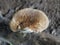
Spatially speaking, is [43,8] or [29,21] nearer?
[29,21]

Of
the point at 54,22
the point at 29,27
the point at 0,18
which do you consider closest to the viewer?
the point at 29,27

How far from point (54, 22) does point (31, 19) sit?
0.92 ft

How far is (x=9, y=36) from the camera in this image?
755 mm

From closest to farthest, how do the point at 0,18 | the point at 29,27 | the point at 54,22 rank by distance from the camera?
the point at 29,27, the point at 0,18, the point at 54,22

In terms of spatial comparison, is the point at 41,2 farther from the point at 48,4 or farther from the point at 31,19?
the point at 31,19

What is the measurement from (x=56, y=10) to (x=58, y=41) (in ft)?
1.11

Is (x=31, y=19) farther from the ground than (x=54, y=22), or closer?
farther from the ground

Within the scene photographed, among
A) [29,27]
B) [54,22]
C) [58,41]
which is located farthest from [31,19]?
[54,22]

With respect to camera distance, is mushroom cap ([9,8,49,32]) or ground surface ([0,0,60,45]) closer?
mushroom cap ([9,8,49,32])

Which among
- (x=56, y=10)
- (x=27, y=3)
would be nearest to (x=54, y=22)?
(x=56, y=10)

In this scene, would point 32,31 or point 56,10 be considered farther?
point 56,10

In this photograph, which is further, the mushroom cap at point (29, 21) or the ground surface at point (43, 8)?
the ground surface at point (43, 8)

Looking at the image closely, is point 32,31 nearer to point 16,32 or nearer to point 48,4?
point 16,32

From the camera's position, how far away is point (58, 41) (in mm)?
719
